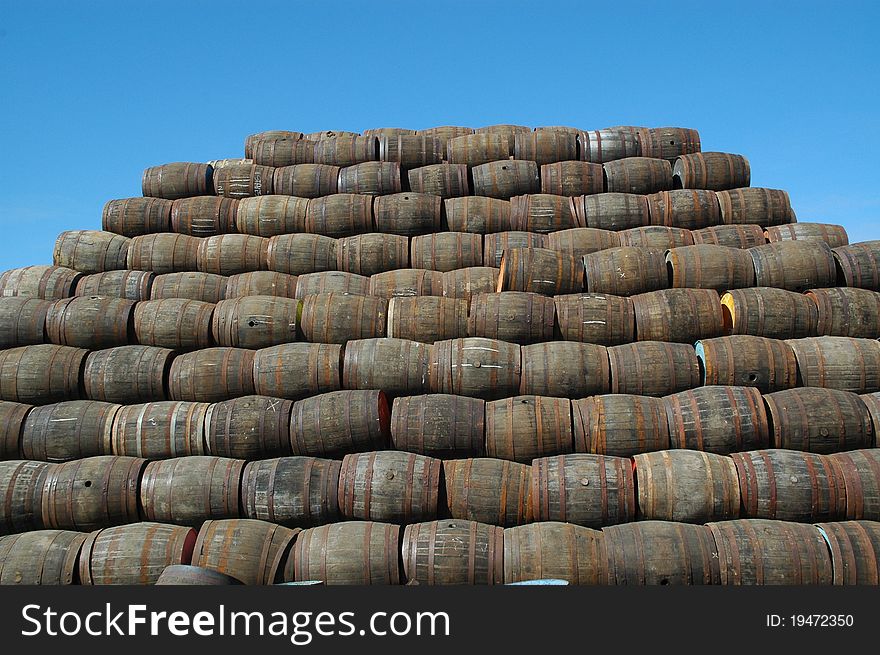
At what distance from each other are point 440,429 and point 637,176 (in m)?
7.63

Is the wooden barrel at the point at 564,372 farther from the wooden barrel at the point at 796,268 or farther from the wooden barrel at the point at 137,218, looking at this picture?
the wooden barrel at the point at 137,218

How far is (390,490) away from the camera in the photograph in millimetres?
9047

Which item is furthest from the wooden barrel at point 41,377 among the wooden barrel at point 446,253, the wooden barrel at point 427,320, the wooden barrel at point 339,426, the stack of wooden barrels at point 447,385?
the wooden barrel at point 446,253

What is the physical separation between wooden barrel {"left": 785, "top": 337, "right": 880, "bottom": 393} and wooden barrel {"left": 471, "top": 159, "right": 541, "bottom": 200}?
19.8 ft

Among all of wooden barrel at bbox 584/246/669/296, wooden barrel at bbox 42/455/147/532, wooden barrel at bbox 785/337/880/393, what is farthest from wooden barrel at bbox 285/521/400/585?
wooden barrel at bbox 785/337/880/393

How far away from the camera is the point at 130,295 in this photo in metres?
12.5

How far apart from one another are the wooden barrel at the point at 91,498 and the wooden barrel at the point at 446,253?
6.00 meters

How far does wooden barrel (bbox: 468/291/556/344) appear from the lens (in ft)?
36.3

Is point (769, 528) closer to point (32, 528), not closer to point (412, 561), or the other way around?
point (412, 561)

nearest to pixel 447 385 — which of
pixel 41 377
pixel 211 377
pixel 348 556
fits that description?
pixel 348 556

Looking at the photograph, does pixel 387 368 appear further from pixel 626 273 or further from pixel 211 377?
pixel 626 273

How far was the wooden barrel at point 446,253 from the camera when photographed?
42.5ft

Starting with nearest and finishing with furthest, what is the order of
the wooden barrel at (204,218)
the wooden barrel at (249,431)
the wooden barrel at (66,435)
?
the wooden barrel at (249,431)
the wooden barrel at (66,435)
the wooden barrel at (204,218)

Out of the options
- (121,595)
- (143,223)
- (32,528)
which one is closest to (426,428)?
(121,595)
